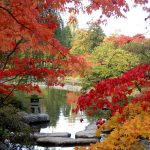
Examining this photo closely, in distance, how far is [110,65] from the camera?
80.3 feet

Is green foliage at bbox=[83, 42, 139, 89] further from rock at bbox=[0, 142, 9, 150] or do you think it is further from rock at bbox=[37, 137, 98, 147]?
rock at bbox=[0, 142, 9, 150]

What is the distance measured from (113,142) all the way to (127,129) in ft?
1.03

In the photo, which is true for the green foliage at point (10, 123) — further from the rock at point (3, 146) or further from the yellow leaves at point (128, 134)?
the yellow leaves at point (128, 134)

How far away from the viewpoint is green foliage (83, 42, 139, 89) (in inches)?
922

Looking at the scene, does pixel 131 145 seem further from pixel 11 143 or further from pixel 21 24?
pixel 11 143

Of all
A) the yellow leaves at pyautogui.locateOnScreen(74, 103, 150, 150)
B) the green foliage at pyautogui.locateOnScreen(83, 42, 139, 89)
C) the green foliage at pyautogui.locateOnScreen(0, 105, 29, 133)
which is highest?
the green foliage at pyautogui.locateOnScreen(83, 42, 139, 89)

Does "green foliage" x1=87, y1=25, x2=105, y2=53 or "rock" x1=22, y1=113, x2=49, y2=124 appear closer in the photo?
"rock" x1=22, y1=113, x2=49, y2=124

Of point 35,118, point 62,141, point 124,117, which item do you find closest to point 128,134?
point 124,117

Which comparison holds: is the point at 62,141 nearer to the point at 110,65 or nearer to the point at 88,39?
the point at 110,65

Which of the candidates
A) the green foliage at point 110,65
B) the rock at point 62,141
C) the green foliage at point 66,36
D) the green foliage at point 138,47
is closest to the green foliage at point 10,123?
the rock at point 62,141

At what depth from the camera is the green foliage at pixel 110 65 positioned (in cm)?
2342

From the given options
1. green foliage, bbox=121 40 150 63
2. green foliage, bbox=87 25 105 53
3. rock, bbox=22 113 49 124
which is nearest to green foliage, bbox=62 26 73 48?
green foliage, bbox=87 25 105 53

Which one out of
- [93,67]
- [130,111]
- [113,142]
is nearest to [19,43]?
[130,111]

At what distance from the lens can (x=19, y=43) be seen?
8.52 m
